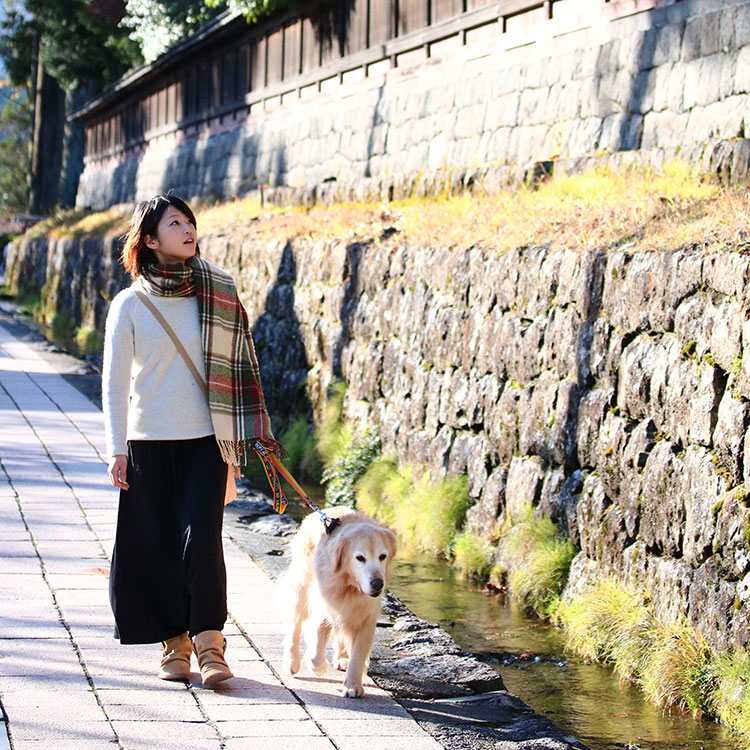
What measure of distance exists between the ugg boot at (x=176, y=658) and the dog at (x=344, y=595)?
1.38ft

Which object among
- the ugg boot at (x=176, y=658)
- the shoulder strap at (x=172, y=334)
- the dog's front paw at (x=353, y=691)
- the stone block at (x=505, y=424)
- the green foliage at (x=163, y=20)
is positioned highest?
the green foliage at (x=163, y=20)

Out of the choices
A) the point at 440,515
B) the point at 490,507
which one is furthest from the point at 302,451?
the point at 490,507

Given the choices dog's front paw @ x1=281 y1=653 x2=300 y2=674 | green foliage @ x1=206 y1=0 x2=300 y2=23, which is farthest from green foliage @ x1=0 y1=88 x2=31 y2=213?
dog's front paw @ x1=281 y1=653 x2=300 y2=674

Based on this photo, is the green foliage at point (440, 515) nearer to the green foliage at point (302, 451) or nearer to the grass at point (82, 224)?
the green foliage at point (302, 451)

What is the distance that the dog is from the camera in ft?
15.2

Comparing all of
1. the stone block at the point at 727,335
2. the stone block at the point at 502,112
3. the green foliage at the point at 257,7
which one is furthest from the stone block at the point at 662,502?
the green foliage at the point at 257,7

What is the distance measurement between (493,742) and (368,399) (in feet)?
22.8

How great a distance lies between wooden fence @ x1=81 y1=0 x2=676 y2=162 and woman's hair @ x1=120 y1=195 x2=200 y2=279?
8.81m

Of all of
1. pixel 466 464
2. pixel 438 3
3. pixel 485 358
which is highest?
pixel 438 3

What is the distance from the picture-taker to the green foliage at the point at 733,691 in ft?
17.0

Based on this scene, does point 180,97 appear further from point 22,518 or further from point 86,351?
point 22,518

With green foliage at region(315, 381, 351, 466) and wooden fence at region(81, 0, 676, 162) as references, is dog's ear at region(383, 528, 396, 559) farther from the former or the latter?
wooden fence at region(81, 0, 676, 162)

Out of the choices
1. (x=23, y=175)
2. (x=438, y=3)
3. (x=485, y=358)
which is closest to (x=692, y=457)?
(x=485, y=358)

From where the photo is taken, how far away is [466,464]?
29.1 feet
